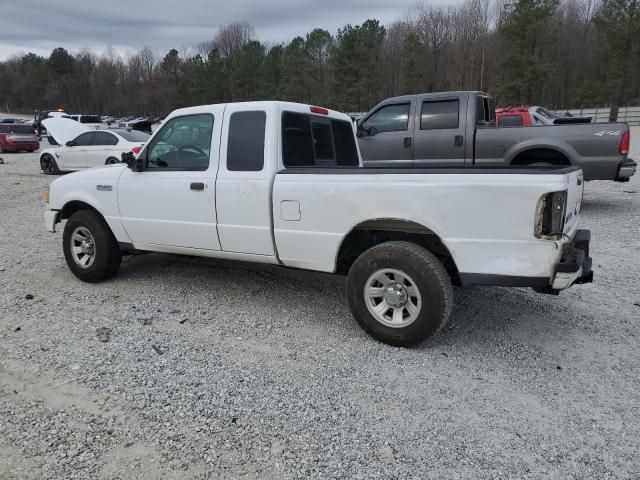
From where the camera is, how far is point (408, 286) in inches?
143

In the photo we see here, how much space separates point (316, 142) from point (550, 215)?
2362 mm

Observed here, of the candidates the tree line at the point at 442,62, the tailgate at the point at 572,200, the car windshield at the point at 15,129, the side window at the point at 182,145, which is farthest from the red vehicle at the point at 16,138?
the tree line at the point at 442,62

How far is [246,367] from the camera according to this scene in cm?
350

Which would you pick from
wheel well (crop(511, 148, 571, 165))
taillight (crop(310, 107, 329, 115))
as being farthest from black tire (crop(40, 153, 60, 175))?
wheel well (crop(511, 148, 571, 165))

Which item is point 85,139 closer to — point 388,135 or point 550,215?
point 388,135

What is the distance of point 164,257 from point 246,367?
3382mm

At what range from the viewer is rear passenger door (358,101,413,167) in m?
9.15

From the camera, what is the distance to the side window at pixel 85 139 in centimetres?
1470

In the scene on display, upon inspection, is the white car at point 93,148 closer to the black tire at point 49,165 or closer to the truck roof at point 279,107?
the black tire at point 49,165

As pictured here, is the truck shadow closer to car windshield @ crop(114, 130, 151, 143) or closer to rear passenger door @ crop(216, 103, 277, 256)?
rear passenger door @ crop(216, 103, 277, 256)

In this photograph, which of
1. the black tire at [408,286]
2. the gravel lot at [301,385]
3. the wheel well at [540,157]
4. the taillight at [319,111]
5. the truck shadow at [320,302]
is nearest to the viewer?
the gravel lot at [301,385]

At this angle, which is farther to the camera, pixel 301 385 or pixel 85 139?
pixel 85 139

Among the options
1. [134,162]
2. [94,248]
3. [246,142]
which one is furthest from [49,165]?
[246,142]

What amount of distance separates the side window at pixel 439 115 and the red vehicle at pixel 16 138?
23.3m
